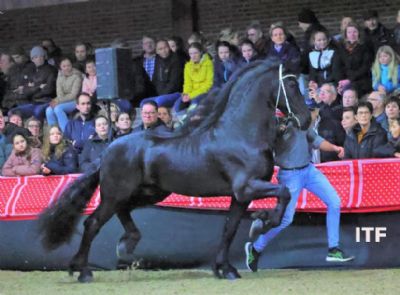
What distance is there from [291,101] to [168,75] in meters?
6.07

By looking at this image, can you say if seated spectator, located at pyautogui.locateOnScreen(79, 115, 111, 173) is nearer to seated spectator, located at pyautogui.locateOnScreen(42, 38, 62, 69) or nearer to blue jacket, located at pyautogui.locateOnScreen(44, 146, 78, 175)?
blue jacket, located at pyautogui.locateOnScreen(44, 146, 78, 175)

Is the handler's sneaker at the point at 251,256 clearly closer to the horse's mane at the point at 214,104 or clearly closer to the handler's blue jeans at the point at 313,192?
the handler's blue jeans at the point at 313,192

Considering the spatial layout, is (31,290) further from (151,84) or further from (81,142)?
(151,84)

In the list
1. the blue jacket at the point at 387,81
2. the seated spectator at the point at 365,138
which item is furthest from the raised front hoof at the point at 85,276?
the blue jacket at the point at 387,81

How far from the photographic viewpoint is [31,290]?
989 centimetres

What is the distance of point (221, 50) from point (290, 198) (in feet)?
17.8

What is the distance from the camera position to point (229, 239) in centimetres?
1000

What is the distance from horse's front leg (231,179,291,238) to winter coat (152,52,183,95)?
6.11 metres

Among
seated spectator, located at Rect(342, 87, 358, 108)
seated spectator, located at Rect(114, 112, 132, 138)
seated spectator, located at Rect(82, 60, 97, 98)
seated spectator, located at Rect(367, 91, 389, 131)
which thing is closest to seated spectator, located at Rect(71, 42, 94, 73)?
seated spectator, located at Rect(82, 60, 97, 98)

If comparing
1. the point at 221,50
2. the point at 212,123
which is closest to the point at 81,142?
the point at 221,50

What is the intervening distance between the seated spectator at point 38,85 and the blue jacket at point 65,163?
4464 mm

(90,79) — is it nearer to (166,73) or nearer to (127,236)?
(166,73)

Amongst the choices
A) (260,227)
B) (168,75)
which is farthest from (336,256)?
(168,75)

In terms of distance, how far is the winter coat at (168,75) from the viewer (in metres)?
15.6
